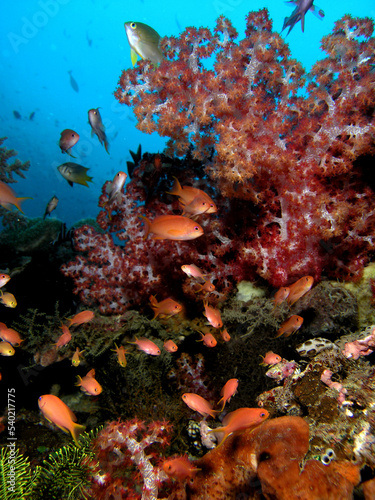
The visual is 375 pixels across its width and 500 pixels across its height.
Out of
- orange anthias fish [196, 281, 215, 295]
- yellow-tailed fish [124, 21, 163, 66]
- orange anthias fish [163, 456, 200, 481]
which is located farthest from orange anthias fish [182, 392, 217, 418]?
yellow-tailed fish [124, 21, 163, 66]

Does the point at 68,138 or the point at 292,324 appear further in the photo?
the point at 68,138

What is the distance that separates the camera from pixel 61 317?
15.2 feet

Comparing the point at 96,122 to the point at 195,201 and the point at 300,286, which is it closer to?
the point at 195,201

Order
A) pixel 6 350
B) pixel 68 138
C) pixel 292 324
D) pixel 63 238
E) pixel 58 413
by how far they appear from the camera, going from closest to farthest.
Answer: pixel 58 413, pixel 292 324, pixel 6 350, pixel 68 138, pixel 63 238

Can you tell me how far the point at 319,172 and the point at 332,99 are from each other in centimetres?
102

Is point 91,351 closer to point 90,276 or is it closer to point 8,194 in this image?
point 90,276

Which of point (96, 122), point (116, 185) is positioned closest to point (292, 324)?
point (116, 185)

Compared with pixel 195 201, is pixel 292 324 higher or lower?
lower

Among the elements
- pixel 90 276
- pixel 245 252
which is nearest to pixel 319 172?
pixel 245 252

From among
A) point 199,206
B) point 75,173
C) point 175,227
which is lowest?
point 175,227

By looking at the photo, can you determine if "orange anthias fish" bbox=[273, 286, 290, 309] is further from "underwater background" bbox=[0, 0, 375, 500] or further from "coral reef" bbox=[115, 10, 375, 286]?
"coral reef" bbox=[115, 10, 375, 286]

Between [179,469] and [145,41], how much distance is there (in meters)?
5.60

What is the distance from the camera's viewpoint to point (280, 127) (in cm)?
352

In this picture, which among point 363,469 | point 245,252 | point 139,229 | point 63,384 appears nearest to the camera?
point 363,469
